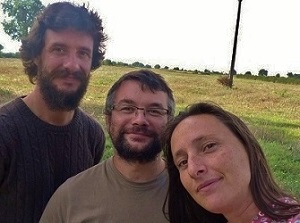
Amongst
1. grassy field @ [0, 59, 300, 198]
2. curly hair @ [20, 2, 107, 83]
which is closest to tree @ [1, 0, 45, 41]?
grassy field @ [0, 59, 300, 198]

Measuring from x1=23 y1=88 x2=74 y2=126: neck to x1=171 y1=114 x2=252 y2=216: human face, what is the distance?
1.25 metres

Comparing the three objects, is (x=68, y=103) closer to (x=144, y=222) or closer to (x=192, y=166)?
(x=144, y=222)

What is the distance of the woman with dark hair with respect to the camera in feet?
8.36

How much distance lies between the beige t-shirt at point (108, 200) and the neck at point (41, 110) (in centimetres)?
60

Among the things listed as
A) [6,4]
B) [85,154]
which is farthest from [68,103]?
[6,4]

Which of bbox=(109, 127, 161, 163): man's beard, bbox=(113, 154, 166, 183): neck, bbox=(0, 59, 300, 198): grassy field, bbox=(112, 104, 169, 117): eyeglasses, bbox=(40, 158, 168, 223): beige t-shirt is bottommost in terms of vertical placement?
bbox=(0, 59, 300, 198): grassy field

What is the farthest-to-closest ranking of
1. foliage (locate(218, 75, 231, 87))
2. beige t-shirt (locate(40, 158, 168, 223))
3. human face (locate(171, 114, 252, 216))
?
foliage (locate(218, 75, 231, 87)) < beige t-shirt (locate(40, 158, 168, 223)) < human face (locate(171, 114, 252, 216))

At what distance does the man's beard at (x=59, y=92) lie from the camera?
372cm

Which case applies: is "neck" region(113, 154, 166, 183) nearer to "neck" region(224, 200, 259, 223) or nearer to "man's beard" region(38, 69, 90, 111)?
"man's beard" region(38, 69, 90, 111)

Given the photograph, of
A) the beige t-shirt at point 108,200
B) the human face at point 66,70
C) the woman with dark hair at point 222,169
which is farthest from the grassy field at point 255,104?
the woman with dark hair at point 222,169

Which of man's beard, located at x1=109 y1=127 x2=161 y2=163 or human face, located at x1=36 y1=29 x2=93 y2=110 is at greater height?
human face, located at x1=36 y1=29 x2=93 y2=110

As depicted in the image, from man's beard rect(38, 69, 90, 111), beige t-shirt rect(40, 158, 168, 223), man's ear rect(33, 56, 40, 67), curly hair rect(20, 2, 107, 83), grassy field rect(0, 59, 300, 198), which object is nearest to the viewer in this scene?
beige t-shirt rect(40, 158, 168, 223)

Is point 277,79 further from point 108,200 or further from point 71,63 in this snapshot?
point 108,200

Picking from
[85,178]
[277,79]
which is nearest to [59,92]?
[85,178]
